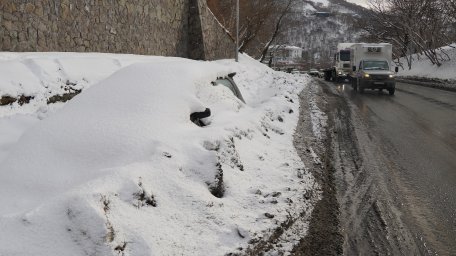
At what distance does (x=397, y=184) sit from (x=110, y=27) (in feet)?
34.2

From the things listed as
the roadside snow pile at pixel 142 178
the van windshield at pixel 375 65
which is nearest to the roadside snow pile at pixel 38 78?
the roadside snow pile at pixel 142 178

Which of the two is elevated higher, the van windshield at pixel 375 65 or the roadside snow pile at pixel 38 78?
the van windshield at pixel 375 65

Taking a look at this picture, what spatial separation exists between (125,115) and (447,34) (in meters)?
41.2

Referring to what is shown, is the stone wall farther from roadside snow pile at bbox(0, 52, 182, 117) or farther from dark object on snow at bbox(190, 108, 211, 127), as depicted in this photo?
dark object on snow at bbox(190, 108, 211, 127)

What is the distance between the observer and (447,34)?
38125 millimetres

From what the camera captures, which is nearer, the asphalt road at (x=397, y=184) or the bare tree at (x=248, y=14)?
the asphalt road at (x=397, y=184)

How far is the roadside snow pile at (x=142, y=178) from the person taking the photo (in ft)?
10.1

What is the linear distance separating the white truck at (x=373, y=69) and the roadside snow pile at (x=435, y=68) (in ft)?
26.6

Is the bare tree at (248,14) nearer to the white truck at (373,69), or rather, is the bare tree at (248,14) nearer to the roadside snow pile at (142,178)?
the white truck at (373,69)

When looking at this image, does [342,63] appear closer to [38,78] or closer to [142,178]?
[38,78]

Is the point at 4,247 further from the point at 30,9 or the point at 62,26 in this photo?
the point at 62,26

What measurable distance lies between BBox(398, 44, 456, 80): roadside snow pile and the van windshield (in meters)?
10.2

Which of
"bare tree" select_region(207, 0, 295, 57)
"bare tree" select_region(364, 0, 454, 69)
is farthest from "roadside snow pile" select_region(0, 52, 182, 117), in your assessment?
"bare tree" select_region(364, 0, 454, 69)

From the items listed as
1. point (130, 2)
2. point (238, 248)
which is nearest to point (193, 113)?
point (238, 248)
